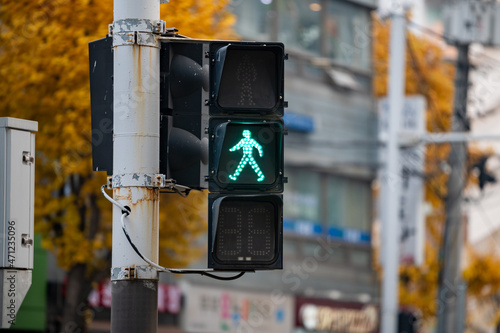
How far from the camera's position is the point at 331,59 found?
1256 inches

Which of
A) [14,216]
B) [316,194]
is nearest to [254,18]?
[316,194]

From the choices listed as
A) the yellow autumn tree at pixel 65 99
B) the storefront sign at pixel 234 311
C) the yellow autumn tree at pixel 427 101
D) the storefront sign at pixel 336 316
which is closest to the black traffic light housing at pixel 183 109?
the yellow autumn tree at pixel 65 99

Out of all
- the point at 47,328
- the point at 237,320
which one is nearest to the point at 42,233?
the point at 47,328

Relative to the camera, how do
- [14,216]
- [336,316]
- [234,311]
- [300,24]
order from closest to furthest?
[14,216], [234,311], [300,24], [336,316]

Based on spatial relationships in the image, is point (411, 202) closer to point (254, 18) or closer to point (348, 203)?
point (348, 203)

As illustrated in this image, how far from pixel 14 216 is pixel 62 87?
988 centimetres

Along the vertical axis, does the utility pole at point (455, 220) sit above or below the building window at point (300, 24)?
below

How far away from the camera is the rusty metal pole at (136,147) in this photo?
704 centimetres

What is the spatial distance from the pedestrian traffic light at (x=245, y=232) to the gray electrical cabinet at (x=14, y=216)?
1.48 metres

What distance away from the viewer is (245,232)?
687 centimetres

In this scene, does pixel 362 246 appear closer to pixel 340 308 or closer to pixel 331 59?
pixel 340 308

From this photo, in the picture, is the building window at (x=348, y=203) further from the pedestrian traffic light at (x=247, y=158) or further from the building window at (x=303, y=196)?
the pedestrian traffic light at (x=247, y=158)

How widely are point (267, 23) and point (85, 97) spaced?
12684 mm

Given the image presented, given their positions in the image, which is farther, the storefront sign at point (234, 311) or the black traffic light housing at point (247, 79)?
the storefront sign at point (234, 311)
